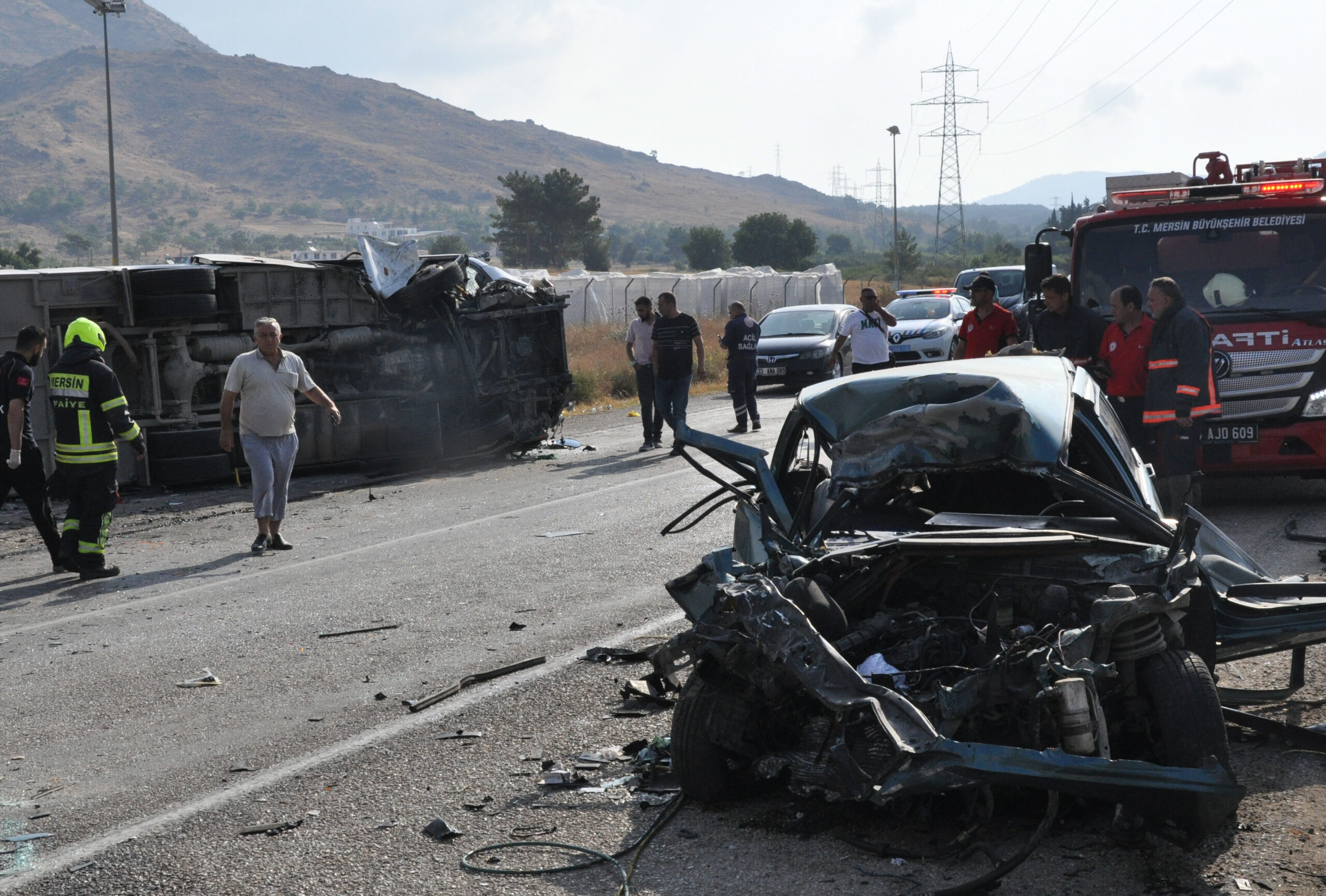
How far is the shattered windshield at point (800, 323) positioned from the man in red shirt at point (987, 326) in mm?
13468

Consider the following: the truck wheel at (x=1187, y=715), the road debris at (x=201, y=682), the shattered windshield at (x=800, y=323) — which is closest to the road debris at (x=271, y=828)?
the road debris at (x=201, y=682)

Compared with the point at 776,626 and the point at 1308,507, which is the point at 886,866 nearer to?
the point at 776,626

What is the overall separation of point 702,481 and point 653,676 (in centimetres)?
696

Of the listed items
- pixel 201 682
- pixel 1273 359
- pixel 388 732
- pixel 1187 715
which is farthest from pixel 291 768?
pixel 1273 359

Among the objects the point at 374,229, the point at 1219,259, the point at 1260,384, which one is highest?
the point at 374,229

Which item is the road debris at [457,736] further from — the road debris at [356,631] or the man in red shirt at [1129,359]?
the man in red shirt at [1129,359]

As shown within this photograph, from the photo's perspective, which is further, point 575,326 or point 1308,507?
point 575,326

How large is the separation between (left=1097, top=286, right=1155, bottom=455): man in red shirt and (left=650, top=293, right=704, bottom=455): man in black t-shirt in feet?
20.7

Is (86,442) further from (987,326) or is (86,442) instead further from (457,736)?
(987,326)

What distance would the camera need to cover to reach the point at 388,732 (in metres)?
5.30

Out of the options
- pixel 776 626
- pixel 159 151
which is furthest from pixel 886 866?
pixel 159 151

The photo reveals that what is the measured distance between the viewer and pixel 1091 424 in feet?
17.9

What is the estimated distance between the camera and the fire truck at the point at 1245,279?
9719 mm

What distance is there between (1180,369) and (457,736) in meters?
5.86
